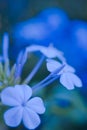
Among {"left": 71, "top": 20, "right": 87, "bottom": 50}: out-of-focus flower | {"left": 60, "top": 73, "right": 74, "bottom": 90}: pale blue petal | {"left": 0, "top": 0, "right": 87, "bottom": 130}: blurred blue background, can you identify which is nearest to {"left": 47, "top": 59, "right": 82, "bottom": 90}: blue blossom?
{"left": 60, "top": 73, "right": 74, "bottom": 90}: pale blue petal

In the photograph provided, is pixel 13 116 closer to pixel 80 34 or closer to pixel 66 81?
pixel 66 81

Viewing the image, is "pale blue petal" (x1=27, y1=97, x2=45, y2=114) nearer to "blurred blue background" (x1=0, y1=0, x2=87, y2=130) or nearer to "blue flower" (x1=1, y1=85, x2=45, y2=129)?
"blue flower" (x1=1, y1=85, x2=45, y2=129)

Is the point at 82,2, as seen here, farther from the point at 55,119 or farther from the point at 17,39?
the point at 55,119

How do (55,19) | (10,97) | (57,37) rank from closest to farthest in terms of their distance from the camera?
(10,97)
(57,37)
(55,19)

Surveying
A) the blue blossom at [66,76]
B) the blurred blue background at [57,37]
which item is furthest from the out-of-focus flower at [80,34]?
the blue blossom at [66,76]

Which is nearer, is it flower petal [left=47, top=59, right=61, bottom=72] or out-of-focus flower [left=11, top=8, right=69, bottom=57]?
flower petal [left=47, top=59, right=61, bottom=72]

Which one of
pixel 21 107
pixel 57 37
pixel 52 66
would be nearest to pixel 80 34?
pixel 57 37
